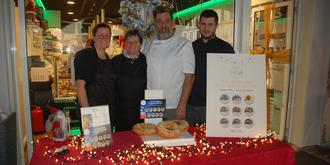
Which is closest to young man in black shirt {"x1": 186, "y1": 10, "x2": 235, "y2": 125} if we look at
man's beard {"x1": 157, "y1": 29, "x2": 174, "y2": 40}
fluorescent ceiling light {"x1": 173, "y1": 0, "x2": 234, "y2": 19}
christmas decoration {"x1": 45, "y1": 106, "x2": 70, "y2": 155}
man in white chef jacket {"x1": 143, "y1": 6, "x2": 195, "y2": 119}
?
man in white chef jacket {"x1": 143, "y1": 6, "x2": 195, "y2": 119}

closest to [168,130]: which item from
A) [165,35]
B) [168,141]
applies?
[168,141]

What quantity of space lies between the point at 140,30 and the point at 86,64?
0.54 m

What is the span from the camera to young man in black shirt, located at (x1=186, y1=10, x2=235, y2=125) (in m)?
2.24

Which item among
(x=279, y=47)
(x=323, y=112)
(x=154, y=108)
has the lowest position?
(x=323, y=112)

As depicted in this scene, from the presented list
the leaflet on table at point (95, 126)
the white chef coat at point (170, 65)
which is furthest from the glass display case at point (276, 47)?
the leaflet on table at point (95, 126)

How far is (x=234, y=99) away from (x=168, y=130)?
48cm

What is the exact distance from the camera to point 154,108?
176 centimetres

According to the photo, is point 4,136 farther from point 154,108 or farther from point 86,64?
point 154,108

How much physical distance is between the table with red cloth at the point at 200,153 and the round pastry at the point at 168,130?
0.09 m

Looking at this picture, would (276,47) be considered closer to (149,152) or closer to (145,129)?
(145,129)

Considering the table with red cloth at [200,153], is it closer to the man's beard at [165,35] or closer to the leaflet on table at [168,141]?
the leaflet on table at [168,141]

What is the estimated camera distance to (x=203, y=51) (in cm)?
227

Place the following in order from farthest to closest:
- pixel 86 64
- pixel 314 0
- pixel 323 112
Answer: pixel 323 112 < pixel 314 0 < pixel 86 64

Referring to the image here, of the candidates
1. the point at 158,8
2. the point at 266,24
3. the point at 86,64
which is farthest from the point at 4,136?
the point at 266,24
